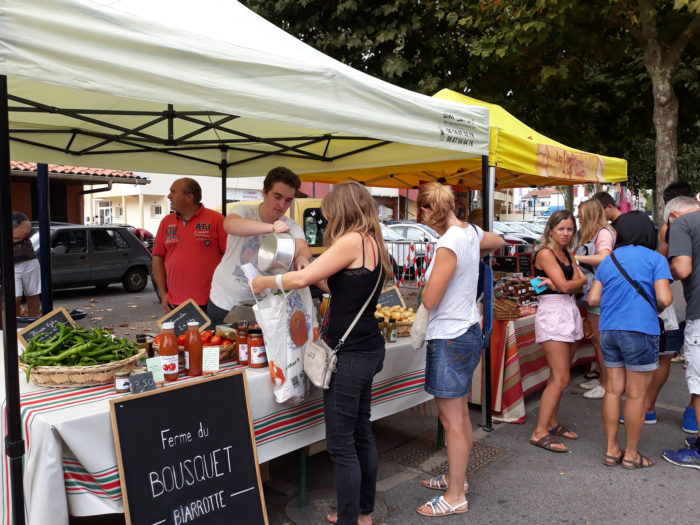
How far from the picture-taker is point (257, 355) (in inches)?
105

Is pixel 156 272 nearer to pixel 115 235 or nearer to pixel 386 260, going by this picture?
pixel 386 260

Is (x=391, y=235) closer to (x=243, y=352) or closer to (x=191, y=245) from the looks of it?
(x=191, y=245)

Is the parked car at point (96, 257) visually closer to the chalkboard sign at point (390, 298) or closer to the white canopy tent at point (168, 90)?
the white canopy tent at point (168, 90)

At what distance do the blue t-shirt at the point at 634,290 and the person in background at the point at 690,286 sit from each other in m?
0.26

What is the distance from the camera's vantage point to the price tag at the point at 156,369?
7.78 feet

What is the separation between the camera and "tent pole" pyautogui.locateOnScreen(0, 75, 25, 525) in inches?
73.7

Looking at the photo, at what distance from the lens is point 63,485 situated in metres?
1.97

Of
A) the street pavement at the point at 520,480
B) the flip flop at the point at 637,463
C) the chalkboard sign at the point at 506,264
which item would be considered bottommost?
the street pavement at the point at 520,480

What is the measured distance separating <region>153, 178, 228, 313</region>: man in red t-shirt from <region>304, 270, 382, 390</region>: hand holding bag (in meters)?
1.61

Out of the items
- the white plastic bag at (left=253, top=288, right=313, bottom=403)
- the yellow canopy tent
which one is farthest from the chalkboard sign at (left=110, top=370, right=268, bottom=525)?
the yellow canopy tent

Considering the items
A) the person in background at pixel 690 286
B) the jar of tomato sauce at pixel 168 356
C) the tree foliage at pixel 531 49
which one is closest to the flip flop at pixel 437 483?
the person in background at pixel 690 286

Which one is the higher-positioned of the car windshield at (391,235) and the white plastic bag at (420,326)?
the car windshield at (391,235)

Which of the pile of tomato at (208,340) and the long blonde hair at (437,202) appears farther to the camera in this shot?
the long blonde hair at (437,202)

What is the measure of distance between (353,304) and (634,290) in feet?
6.46
